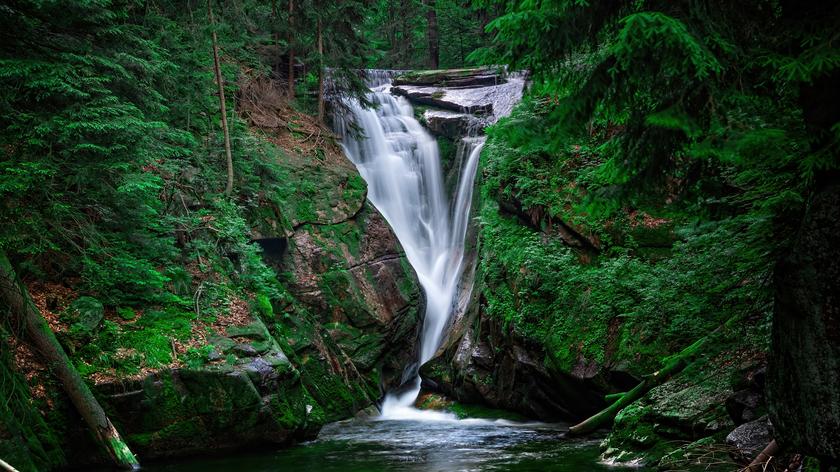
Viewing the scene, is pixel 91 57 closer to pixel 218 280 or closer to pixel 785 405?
pixel 218 280

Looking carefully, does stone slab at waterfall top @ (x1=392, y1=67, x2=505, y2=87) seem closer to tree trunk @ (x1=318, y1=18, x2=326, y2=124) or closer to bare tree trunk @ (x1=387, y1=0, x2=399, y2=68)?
tree trunk @ (x1=318, y1=18, x2=326, y2=124)

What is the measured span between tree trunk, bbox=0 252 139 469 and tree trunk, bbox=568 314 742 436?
23.8 feet

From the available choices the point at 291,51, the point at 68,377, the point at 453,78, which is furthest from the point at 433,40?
the point at 68,377

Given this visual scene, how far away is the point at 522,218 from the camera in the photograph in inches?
607

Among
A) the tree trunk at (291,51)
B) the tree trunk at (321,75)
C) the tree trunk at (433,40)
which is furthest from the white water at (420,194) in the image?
the tree trunk at (433,40)

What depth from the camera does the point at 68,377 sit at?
28.3 ft

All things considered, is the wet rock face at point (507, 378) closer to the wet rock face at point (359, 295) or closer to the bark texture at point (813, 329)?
the wet rock face at point (359, 295)

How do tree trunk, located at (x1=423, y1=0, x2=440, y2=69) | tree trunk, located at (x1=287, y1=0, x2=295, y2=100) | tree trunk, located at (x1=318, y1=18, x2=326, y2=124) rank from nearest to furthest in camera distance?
1. tree trunk, located at (x1=318, y1=18, x2=326, y2=124)
2. tree trunk, located at (x1=287, y1=0, x2=295, y2=100)
3. tree trunk, located at (x1=423, y1=0, x2=440, y2=69)

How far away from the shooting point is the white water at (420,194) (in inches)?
721

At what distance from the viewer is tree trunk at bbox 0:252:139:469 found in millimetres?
8328

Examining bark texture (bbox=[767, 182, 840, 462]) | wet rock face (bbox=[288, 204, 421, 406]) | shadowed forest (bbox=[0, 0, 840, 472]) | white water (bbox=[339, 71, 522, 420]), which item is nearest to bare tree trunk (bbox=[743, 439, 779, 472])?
shadowed forest (bbox=[0, 0, 840, 472])

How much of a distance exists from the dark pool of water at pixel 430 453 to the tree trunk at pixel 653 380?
0.40 meters

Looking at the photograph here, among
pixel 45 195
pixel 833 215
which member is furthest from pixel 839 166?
pixel 45 195

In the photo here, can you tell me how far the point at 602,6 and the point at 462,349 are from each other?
11.5m
